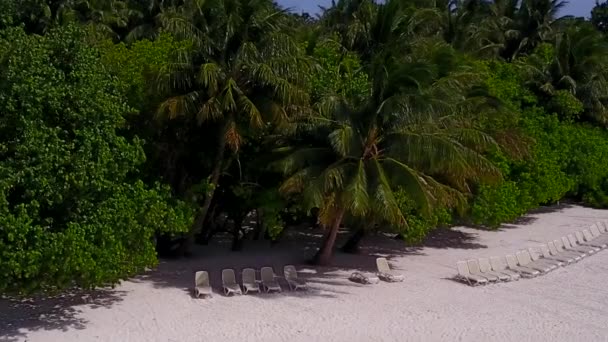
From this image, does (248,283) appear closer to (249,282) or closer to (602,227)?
(249,282)

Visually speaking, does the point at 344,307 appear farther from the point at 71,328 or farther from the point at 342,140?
the point at 71,328

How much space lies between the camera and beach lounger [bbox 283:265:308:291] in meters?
18.0

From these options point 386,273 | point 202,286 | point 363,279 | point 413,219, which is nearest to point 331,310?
point 363,279

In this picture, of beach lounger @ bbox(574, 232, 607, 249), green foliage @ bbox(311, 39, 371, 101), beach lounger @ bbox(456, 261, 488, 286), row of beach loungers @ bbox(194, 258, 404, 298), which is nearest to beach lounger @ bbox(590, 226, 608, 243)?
beach lounger @ bbox(574, 232, 607, 249)

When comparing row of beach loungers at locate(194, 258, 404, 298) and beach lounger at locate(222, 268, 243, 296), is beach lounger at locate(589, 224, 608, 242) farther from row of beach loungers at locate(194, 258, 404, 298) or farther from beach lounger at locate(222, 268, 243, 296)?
beach lounger at locate(222, 268, 243, 296)

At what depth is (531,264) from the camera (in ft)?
71.4

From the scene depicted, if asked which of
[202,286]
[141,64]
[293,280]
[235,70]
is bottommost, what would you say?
[293,280]

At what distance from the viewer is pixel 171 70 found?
17125 millimetres

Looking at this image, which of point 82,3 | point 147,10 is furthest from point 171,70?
point 147,10

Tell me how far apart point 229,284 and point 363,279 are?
371cm

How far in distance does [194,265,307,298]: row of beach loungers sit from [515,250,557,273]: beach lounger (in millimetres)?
7409

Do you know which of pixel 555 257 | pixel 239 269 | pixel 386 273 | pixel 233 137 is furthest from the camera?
pixel 555 257

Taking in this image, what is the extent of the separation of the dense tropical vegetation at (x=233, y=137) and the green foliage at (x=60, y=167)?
0.03 metres

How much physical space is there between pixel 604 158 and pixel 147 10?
24826mm
